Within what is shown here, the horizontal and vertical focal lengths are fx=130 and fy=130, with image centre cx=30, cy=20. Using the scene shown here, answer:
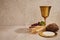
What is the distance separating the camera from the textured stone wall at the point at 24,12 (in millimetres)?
1111

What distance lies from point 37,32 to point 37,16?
0.25m

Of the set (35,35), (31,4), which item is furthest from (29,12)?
(35,35)

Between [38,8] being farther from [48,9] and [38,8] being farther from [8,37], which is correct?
[8,37]

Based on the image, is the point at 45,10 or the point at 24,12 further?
the point at 24,12

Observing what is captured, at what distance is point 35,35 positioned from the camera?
33.8 inches

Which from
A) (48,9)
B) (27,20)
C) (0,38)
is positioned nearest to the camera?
(0,38)

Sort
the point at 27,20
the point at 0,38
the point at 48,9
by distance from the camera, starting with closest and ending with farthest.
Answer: the point at 0,38 → the point at 48,9 → the point at 27,20

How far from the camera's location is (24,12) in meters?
A: 1.12

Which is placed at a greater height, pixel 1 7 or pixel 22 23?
pixel 1 7

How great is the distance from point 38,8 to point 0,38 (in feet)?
1.46

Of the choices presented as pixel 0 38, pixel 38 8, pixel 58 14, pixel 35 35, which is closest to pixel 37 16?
pixel 38 8

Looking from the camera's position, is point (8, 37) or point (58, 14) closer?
point (8, 37)

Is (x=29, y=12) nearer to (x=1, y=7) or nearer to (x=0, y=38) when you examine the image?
(x=1, y=7)

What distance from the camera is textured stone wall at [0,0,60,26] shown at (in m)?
1.11
